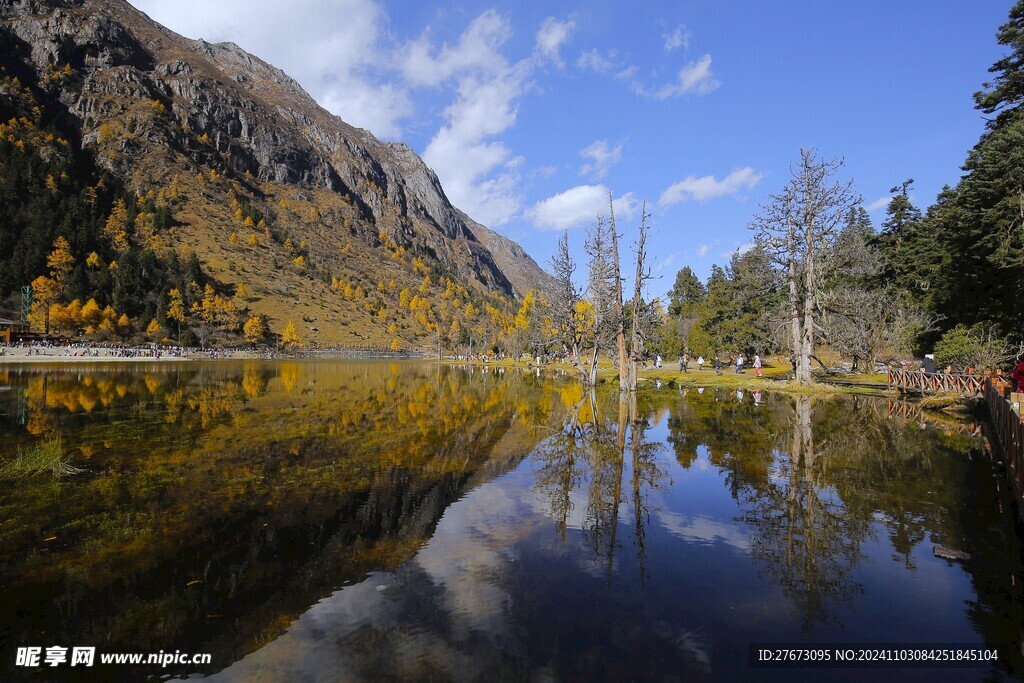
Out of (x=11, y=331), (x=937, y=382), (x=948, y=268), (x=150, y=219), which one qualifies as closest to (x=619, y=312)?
(x=937, y=382)

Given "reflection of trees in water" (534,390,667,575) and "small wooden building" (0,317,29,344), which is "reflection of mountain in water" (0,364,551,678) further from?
"small wooden building" (0,317,29,344)

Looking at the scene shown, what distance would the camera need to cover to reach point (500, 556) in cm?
729

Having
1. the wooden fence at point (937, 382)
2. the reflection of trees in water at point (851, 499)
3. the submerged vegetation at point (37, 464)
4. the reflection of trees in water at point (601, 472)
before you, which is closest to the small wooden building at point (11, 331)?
the submerged vegetation at point (37, 464)

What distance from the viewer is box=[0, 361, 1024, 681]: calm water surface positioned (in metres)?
4.89

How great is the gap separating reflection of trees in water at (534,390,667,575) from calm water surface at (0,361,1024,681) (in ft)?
0.27

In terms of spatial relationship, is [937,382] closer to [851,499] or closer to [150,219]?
[851,499]

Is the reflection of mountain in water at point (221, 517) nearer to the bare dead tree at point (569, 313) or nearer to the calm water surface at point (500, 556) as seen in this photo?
the calm water surface at point (500, 556)

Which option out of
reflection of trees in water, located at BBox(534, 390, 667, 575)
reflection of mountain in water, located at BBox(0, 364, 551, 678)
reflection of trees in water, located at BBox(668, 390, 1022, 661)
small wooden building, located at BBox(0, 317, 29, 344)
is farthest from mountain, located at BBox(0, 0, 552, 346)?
reflection of trees in water, located at BBox(668, 390, 1022, 661)

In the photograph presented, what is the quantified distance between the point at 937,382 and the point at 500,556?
105 feet

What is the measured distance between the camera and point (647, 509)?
30.6 feet

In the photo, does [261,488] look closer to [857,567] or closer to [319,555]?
[319,555]

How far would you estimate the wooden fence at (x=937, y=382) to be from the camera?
83.3 feet

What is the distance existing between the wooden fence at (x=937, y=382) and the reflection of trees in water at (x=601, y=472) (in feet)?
62.9

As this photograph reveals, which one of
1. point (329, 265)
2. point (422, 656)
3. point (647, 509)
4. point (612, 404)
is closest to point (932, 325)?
point (612, 404)
